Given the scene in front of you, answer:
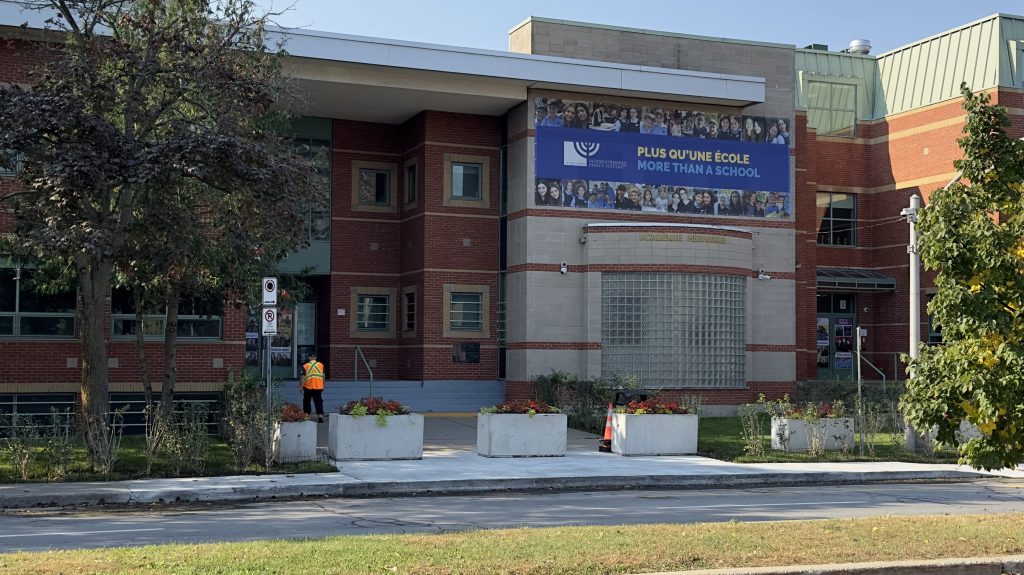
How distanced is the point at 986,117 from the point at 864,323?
32.6 metres

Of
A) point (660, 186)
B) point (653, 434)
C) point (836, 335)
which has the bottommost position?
point (653, 434)

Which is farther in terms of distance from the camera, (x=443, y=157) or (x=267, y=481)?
(x=443, y=157)

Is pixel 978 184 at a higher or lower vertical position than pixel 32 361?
higher

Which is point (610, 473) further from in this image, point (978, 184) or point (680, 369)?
point (680, 369)

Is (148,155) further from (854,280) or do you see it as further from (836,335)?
(836,335)

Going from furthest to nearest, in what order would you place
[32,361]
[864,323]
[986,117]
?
[864,323]
[32,361]
[986,117]

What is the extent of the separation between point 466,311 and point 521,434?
37.8 ft

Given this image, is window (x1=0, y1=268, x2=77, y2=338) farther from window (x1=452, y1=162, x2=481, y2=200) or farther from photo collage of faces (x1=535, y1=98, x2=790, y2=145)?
photo collage of faces (x1=535, y1=98, x2=790, y2=145)

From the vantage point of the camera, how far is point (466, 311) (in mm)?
32781

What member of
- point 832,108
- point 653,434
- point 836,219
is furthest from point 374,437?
point 832,108

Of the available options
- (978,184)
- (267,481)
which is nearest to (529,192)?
(267,481)

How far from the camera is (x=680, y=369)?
31.5 meters

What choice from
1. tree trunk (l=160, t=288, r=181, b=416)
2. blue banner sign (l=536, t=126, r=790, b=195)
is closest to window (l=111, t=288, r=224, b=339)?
tree trunk (l=160, t=288, r=181, b=416)

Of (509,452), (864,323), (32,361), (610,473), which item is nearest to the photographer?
(610,473)
